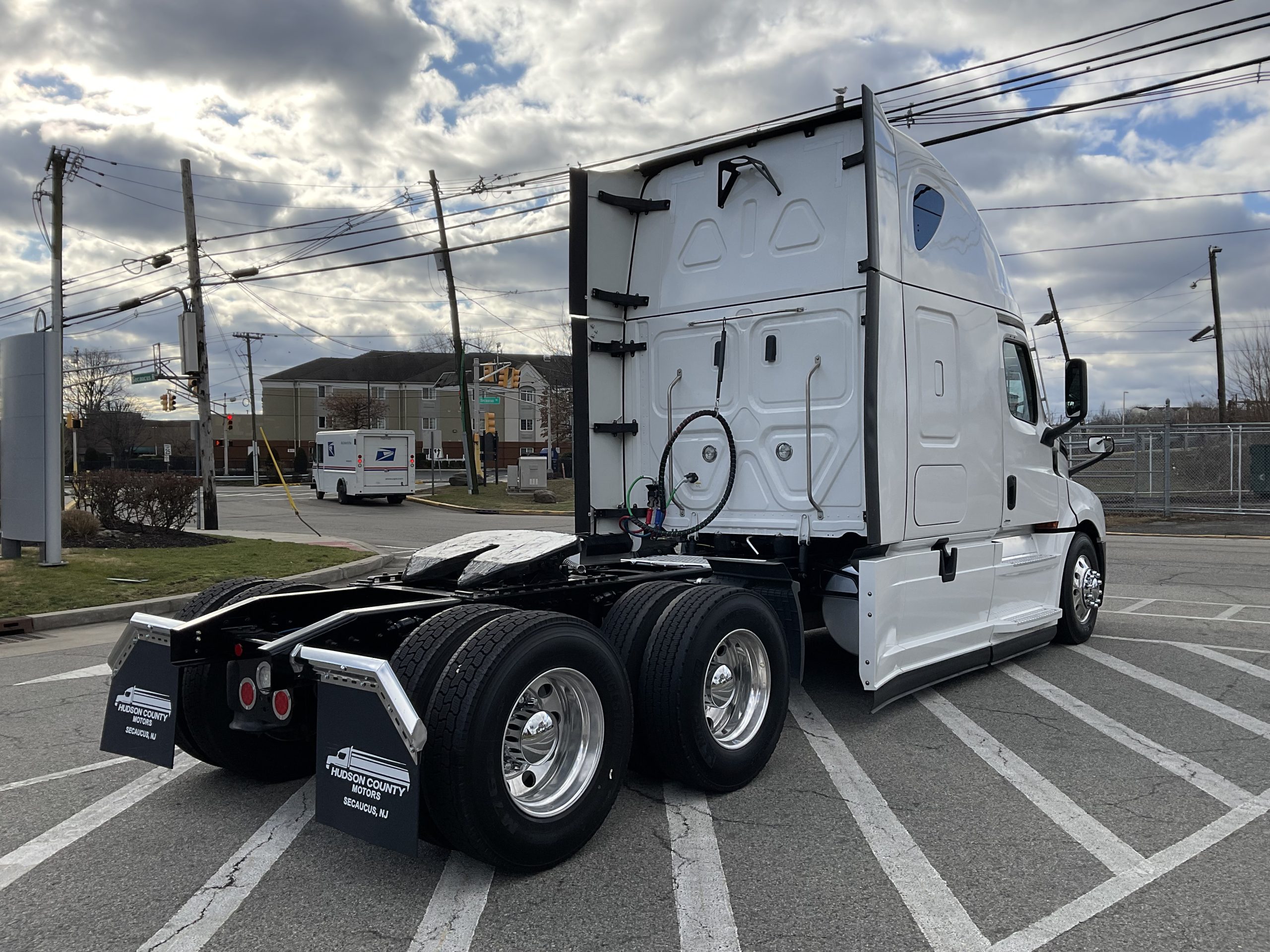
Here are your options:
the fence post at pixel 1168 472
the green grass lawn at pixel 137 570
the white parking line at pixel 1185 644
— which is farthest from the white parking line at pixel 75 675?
the fence post at pixel 1168 472

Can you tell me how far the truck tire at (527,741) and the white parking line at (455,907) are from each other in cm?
15

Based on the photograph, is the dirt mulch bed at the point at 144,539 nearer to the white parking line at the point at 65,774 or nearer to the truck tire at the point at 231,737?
the white parking line at the point at 65,774

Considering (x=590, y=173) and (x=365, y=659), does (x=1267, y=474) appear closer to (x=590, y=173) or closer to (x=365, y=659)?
(x=590, y=173)

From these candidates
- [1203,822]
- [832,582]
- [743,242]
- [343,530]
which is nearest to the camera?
[1203,822]

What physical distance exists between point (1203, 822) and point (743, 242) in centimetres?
407

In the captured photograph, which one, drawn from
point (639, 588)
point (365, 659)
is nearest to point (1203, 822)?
point (639, 588)

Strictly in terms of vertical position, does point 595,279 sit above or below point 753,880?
above

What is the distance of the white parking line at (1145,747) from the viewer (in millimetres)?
4367

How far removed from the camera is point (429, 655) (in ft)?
11.0

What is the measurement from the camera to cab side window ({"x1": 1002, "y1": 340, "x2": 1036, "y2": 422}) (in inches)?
268

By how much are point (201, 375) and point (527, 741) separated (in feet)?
67.0

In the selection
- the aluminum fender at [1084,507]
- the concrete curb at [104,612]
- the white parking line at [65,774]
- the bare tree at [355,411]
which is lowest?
the white parking line at [65,774]

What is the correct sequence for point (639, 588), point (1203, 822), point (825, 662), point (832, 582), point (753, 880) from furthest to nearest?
point (825, 662) < point (832, 582) < point (639, 588) < point (1203, 822) < point (753, 880)

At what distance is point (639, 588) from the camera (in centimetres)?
458
